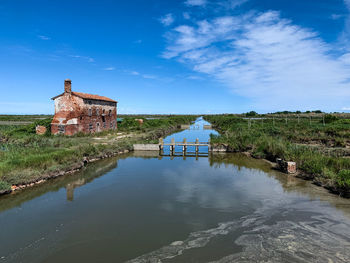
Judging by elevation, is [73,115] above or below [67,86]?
below

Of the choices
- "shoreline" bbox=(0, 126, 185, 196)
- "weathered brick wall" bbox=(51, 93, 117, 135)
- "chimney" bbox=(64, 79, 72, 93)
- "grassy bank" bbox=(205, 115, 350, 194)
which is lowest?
"shoreline" bbox=(0, 126, 185, 196)

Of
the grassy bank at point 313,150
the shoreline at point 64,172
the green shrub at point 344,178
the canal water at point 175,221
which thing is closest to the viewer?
the canal water at point 175,221

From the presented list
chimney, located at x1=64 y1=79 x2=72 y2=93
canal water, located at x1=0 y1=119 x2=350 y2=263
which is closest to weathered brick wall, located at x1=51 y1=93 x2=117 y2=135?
chimney, located at x1=64 y1=79 x2=72 y2=93

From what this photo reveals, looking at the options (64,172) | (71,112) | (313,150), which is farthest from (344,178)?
(71,112)

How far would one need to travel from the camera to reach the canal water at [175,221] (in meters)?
7.35

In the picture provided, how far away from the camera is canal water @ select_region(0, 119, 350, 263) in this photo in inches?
289

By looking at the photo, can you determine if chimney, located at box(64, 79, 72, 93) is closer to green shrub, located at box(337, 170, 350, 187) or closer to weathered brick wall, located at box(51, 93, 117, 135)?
weathered brick wall, located at box(51, 93, 117, 135)

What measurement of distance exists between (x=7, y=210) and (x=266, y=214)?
11.9m

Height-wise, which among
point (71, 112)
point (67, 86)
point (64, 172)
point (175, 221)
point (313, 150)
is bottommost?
point (175, 221)

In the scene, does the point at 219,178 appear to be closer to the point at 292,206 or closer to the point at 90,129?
the point at 292,206

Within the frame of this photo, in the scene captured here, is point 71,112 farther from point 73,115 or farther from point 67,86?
point 67,86

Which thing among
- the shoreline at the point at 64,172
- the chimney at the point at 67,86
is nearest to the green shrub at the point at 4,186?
the shoreline at the point at 64,172

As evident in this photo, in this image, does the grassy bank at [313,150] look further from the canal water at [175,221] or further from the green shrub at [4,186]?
the green shrub at [4,186]

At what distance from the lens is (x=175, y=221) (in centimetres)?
956
